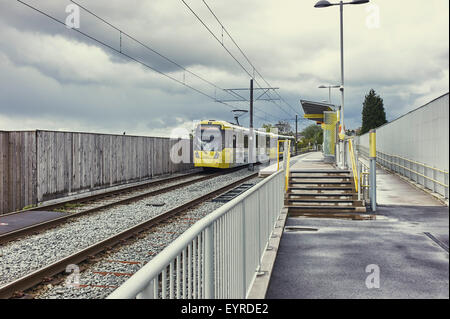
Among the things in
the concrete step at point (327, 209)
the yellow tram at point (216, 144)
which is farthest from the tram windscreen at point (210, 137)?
the concrete step at point (327, 209)

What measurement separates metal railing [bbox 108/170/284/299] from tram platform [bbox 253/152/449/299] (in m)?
0.64

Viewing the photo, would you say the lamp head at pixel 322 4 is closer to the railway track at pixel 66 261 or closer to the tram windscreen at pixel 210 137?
the tram windscreen at pixel 210 137

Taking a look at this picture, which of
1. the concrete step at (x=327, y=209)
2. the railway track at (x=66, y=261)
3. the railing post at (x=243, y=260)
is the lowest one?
the railway track at (x=66, y=261)

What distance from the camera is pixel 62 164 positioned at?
611 inches

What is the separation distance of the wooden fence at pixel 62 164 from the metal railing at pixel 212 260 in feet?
34.0

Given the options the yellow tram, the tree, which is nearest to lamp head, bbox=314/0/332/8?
the yellow tram

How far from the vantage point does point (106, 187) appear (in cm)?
1914

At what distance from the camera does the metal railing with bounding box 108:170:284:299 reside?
1.88 meters

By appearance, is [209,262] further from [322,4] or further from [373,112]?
[373,112]

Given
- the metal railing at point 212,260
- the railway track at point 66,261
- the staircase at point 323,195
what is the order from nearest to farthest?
1. the metal railing at point 212,260
2. the railway track at point 66,261
3. the staircase at point 323,195

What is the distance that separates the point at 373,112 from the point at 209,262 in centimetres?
9506

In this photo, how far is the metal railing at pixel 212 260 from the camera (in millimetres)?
1883
